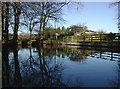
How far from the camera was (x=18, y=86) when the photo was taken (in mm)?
1733

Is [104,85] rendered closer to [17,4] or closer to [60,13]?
[17,4]

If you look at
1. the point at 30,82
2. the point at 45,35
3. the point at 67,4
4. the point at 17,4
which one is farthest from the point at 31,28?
the point at 30,82

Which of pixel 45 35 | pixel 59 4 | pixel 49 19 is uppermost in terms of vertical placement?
pixel 59 4

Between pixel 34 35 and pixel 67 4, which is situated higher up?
pixel 67 4

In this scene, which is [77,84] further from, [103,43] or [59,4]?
[59,4]

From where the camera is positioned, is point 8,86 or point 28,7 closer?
point 8,86

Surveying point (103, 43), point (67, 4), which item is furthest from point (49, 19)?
point (103, 43)

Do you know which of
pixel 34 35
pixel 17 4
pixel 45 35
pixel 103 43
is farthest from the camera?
pixel 34 35

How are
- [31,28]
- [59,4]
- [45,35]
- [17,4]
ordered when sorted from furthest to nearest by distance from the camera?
[45,35] → [31,28] → [59,4] → [17,4]

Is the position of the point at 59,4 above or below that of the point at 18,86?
above

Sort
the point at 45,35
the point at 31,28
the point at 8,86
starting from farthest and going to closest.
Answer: the point at 45,35
the point at 31,28
the point at 8,86

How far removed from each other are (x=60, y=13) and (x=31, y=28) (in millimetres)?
4722

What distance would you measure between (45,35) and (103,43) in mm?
10499

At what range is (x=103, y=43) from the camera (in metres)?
9.77
